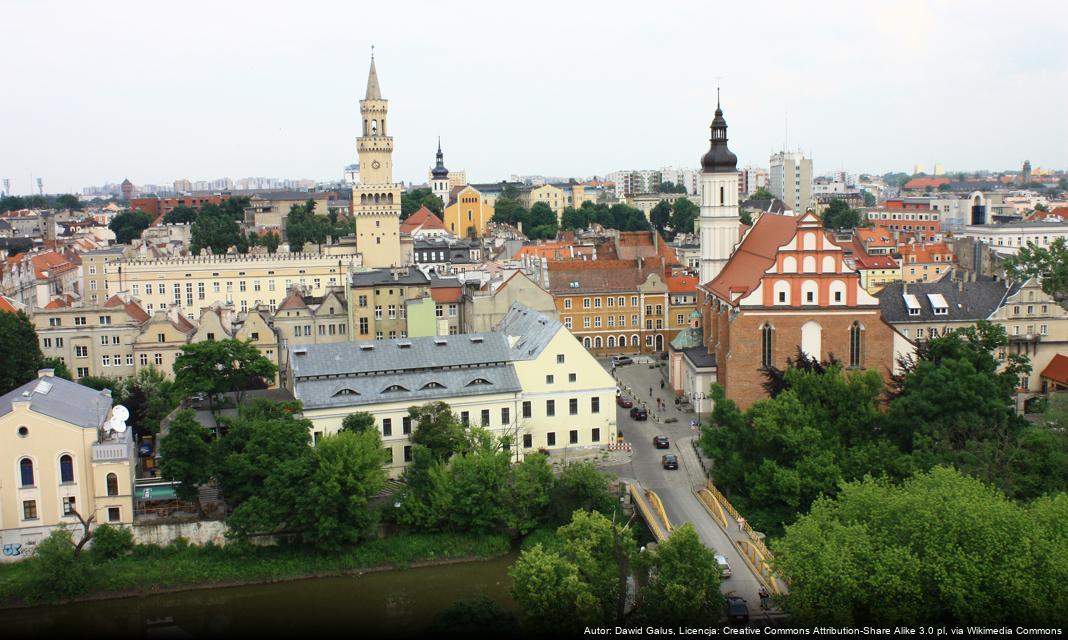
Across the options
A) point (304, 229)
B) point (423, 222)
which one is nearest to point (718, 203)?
point (304, 229)

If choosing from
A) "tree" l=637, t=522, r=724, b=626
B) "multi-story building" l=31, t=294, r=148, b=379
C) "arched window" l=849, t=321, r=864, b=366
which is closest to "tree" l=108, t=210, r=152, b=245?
"multi-story building" l=31, t=294, r=148, b=379

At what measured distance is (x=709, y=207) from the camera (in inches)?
2000

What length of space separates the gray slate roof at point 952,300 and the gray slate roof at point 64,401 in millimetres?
34048

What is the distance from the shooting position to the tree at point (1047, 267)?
57.3 m

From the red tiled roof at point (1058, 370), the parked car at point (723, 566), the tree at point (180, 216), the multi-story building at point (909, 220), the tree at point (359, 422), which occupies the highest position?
the tree at point (180, 216)

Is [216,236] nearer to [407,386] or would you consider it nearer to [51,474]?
[407,386]

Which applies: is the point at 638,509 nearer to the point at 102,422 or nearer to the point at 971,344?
the point at 971,344

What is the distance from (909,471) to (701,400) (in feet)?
44.0

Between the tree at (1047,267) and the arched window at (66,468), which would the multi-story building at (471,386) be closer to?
the arched window at (66,468)

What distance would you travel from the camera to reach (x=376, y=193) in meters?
69.6

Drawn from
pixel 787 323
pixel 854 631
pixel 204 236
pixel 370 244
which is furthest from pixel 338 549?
pixel 204 236

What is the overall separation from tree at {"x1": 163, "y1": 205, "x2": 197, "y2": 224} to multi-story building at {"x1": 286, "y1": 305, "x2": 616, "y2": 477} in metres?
89.9

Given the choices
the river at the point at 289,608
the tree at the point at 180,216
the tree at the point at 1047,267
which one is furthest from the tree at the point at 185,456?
the tree at the point at 180,216

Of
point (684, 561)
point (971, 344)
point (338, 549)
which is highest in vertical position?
point (971, 344)
